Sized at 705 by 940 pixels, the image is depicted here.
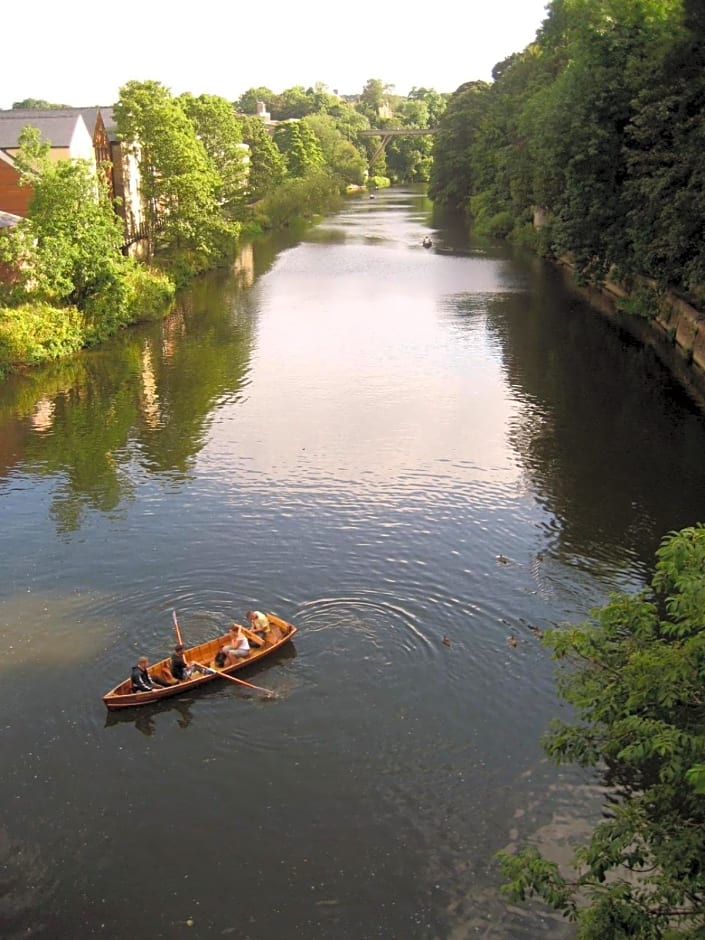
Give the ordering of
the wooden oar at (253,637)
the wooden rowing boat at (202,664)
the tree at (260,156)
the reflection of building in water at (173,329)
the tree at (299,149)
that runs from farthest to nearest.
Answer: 1. the tree at (299,149)
2. the tree at (260,156)
3. the reflection of building in water at (173,329)
4. the wooden oar at (253,637)
5. the wooden rowing boat at (202,664)

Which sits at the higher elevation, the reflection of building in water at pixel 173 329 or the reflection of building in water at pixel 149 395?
the reflection of building in water at pixel 173 329

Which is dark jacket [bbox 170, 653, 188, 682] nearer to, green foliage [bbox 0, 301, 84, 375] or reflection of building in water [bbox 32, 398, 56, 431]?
reflection of building in water [bbox 32, 398, 56, 431]

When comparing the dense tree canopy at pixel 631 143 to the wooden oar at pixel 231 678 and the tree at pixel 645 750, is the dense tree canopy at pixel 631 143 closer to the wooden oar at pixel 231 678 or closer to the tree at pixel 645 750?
the wooden oar at pixel 231 678

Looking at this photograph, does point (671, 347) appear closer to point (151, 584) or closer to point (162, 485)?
point (162, 485)

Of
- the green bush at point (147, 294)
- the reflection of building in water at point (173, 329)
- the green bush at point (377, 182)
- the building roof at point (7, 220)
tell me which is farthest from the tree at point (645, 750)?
the green bush at point (377, 182)

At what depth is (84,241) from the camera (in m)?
41.0

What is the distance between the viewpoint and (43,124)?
177ft

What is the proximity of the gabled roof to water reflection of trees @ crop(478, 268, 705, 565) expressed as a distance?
28.1 m

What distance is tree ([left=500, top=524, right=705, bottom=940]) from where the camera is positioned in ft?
24.4

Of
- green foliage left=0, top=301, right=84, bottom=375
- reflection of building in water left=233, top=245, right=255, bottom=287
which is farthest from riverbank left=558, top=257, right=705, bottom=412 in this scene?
green foliage left=0, top=301, right=84, bottom=375

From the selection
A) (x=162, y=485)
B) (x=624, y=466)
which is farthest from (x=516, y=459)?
(x=162, y=485)

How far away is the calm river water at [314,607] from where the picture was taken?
12609mm

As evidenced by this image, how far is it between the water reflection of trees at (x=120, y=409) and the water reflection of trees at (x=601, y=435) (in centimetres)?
1123

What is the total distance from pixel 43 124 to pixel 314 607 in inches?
1809
